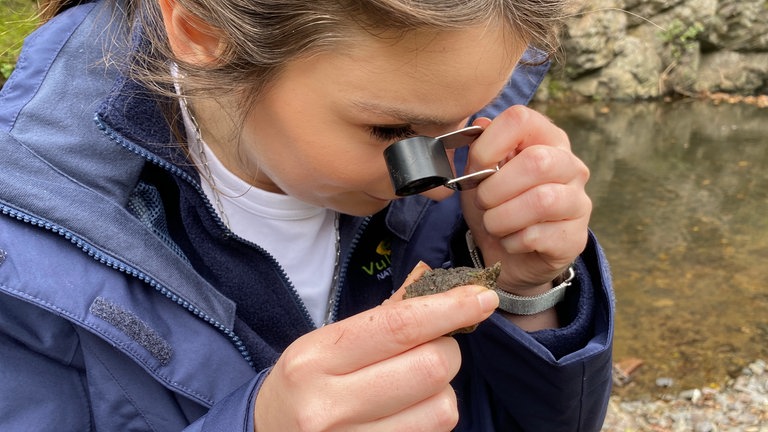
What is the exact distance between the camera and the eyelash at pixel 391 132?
4.53 feet

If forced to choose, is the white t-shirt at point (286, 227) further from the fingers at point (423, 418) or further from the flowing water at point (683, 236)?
the flowing water at point (683, 236)

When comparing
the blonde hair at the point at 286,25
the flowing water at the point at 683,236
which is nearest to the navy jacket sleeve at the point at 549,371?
the blonde hair at the point at 286,25

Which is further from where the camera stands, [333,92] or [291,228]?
[291,228]

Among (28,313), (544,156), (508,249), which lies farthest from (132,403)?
(544,156)

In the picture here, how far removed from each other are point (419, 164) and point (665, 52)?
8229mm

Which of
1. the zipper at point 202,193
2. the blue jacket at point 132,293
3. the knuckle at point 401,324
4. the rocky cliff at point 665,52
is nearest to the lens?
the knuckle at point 401,324


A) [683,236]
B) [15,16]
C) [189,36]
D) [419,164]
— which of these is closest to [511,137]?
[419,164]

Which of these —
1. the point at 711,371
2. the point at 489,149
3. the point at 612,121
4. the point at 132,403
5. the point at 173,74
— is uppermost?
the point at 173,74

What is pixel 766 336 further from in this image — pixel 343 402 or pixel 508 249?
pixel 343 402

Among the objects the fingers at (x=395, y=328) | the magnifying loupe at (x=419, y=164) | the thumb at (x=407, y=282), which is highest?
the magnifying loupe at (x=419, y=164)

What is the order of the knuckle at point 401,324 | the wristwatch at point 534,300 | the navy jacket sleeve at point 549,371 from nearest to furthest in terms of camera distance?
1. the knuckle at point 401,324
2. the navy jacket sleeve at point 549,371
3. the wristwatch at point 534,300

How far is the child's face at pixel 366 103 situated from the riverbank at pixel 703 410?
2320mm

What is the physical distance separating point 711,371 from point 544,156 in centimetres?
258

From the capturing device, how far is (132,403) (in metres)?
1.51
